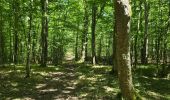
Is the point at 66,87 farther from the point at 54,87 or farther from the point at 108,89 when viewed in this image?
the point at 108,89

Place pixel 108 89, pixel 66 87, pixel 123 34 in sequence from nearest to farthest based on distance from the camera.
→ pixel 123 34 < pixel 108 89 < pixel 66 87

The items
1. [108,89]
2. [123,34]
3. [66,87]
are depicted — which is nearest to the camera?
[123,34]

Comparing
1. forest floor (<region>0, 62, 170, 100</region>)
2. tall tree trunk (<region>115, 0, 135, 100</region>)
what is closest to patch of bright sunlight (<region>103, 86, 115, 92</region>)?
forest floor (<region>0, 62, 170, 100</region>)

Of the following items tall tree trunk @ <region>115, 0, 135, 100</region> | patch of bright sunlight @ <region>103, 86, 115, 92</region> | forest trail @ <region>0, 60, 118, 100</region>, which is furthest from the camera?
patch of bright sunlight @ <region>103, 86, 115, 92</region>

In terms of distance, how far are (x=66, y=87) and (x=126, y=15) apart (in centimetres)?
890

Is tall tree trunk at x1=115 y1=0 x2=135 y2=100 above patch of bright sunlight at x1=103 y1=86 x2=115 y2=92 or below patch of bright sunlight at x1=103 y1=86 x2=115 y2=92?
above

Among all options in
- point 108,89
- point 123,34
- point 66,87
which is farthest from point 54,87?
point 123,34

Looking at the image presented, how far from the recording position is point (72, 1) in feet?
124

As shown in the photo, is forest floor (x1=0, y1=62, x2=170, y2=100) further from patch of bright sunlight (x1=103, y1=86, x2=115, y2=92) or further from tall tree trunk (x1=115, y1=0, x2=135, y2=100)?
tall tree trunk (x1=115, y1=0, x2=135, y2=100)

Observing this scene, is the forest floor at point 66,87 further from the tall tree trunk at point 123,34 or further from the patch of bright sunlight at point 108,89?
the tall tree trunk at point 123,34

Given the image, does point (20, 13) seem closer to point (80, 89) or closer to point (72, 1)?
point (80, 89)

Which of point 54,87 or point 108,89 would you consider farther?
point 54,87

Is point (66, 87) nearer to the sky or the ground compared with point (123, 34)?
nearer to the ground

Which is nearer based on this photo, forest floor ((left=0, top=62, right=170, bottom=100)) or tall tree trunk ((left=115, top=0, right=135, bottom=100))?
tall tree trunk ((left=115, top=0, right=135, bottom=100))
